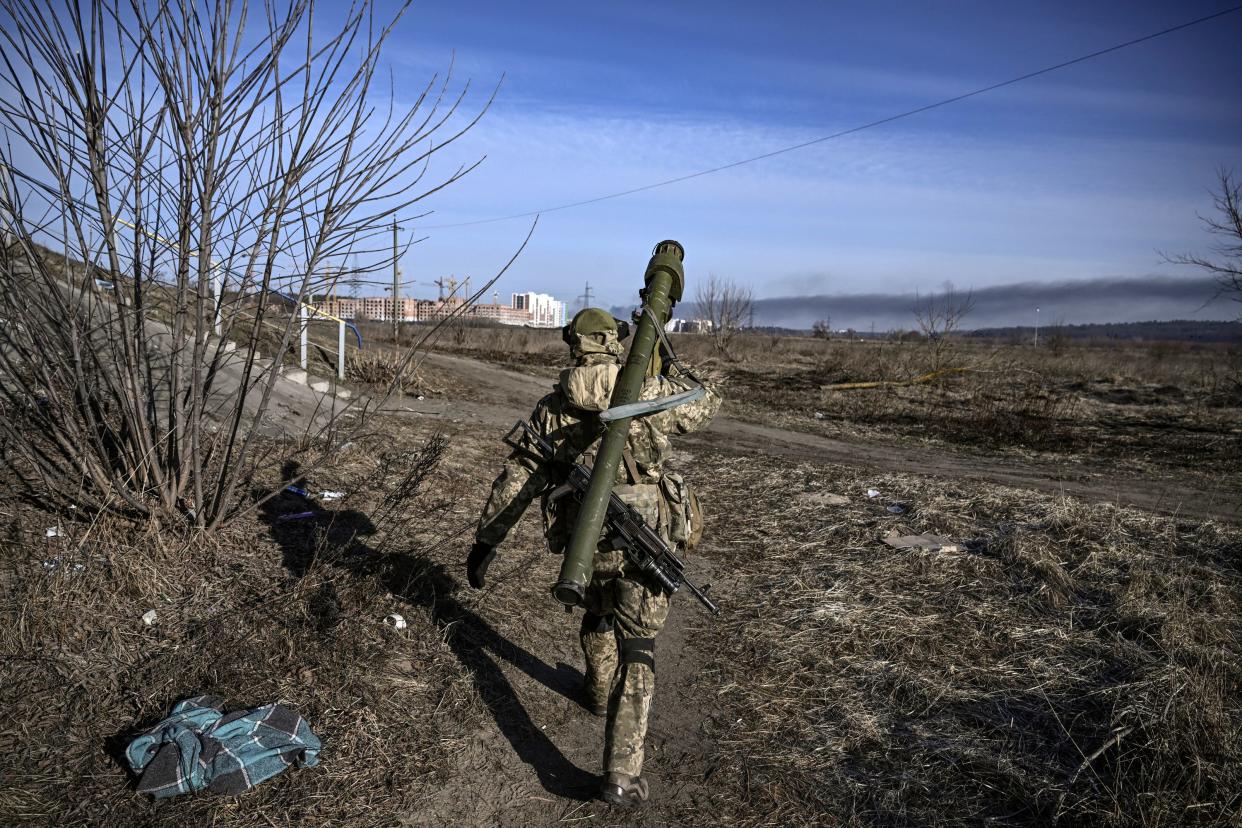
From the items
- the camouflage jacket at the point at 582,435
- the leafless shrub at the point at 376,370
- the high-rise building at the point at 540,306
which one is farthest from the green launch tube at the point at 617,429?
the high-rise building at the point at 540,306

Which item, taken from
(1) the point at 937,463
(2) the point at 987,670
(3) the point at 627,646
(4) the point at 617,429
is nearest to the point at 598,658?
(3) the point at 627,646

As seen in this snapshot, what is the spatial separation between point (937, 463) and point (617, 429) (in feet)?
30.2

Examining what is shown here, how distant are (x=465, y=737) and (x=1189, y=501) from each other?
8996 mm

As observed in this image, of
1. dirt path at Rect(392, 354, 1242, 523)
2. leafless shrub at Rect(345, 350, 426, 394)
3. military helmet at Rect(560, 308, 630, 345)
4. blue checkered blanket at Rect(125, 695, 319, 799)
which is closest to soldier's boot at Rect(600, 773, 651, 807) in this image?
blue checkered blanket at Rect(125, 695, 319, 799)

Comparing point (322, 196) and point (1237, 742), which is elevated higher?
point (322, 196)

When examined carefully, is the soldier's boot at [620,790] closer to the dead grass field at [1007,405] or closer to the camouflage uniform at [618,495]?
the camouflage uniform at [618,495]

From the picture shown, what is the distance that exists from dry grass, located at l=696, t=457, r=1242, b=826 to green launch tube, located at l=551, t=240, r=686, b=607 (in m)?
1.29

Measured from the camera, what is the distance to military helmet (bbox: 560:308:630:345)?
3293 millimetres

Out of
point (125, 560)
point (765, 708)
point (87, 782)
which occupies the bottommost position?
point (765, 708)

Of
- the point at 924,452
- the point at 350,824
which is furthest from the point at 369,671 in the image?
the point at 924,452

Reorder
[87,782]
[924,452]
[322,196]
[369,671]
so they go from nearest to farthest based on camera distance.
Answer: [87,782], [369,671], [322,196], [924,452]

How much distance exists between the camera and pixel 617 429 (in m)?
2.84

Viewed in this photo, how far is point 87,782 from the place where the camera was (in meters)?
2.60

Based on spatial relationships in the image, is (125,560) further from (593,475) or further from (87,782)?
(593,475)
